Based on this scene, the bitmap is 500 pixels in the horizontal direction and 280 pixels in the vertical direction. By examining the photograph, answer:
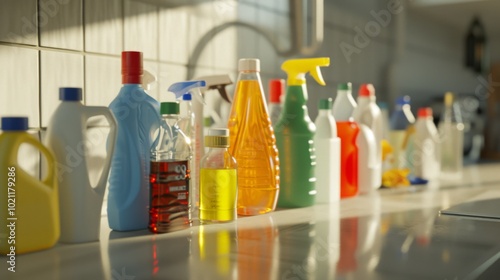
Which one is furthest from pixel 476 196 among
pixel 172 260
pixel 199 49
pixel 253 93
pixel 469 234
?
pixel 172 260

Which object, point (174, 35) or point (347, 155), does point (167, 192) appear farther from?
point (347, 155)

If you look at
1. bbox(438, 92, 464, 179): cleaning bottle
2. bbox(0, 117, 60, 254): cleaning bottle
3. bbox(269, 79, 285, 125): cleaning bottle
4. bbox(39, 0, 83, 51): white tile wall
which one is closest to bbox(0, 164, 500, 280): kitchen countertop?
bbox(0, 117, 60, 254): cleaning bottle

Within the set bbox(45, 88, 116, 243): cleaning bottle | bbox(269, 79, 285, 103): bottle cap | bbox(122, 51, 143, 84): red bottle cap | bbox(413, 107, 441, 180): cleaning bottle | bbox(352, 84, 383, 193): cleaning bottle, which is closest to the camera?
bbox(45, 88, 116, 243): cleaning bottle

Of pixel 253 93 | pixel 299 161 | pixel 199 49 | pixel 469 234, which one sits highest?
pixel 199 49

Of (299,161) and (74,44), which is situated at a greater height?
(74,44)

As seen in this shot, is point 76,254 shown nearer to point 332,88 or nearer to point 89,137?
point 89,137

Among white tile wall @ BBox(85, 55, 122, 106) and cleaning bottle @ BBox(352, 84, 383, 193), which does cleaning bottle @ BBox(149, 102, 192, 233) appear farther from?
cleaning bottle @ BBox(352, 84, 383, 193)

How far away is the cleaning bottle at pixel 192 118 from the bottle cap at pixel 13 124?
32cm

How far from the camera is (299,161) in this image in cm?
112

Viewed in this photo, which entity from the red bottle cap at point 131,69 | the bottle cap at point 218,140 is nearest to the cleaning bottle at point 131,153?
the red bottle cap at point 131,69

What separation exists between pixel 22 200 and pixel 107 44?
39cm

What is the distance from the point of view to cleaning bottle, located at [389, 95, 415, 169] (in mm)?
1687

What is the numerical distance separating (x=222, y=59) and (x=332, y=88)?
56 centimetres

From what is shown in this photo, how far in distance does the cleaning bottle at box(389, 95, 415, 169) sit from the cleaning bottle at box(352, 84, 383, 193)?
0.20 m
